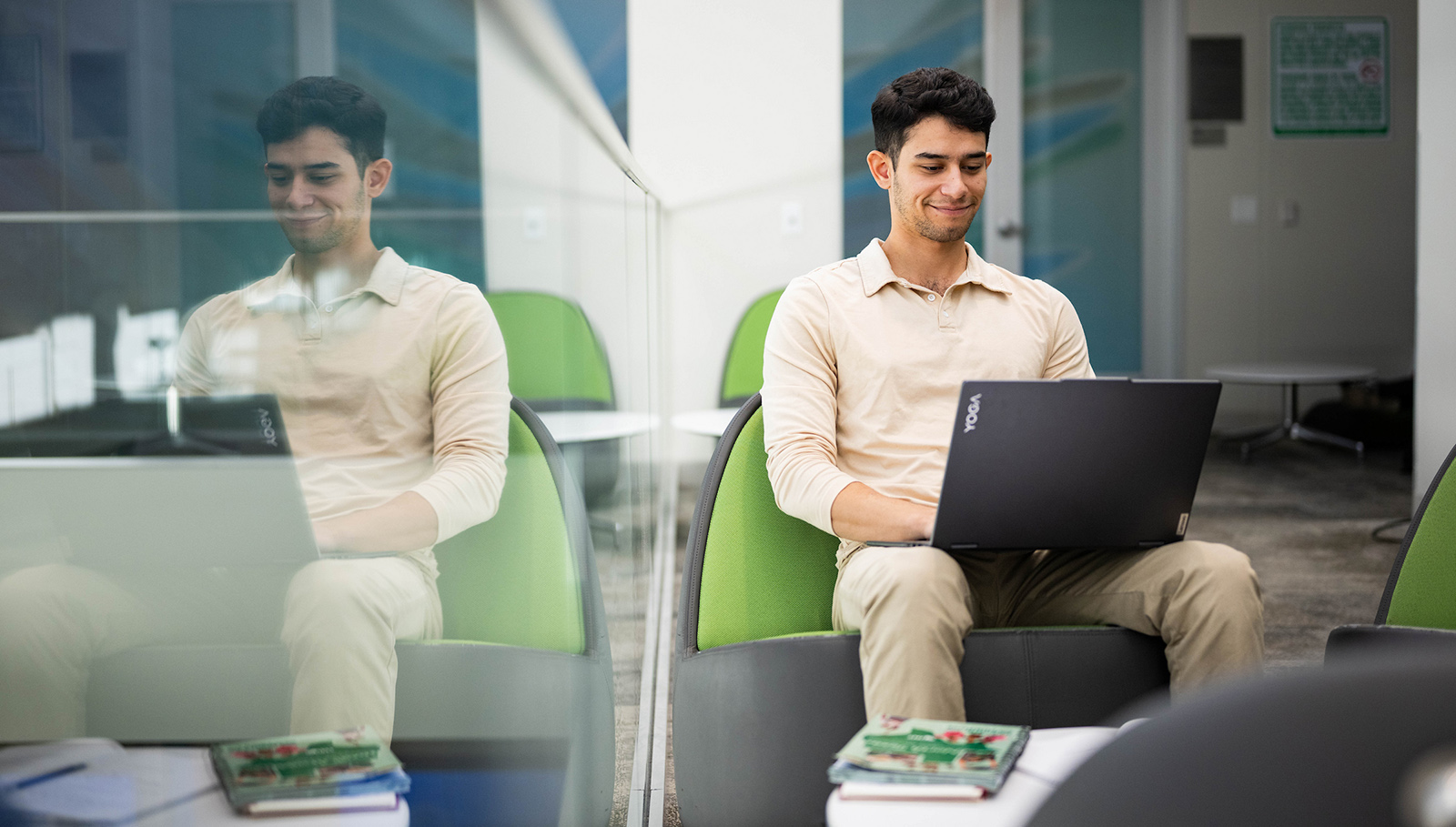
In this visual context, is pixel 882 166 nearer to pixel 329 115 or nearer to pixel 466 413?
pixel 466 413

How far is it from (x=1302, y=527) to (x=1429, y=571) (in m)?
2.35

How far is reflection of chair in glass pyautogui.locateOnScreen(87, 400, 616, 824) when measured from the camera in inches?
16.3

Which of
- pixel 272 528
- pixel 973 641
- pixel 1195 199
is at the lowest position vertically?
pixel 973 641

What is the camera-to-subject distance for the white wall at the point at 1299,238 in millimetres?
6031

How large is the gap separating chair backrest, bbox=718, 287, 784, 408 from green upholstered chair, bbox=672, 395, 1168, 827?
243 centimetres

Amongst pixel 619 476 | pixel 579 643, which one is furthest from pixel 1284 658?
pixel 579 643

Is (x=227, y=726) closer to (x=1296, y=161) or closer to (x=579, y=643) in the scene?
(x=579, y=643)

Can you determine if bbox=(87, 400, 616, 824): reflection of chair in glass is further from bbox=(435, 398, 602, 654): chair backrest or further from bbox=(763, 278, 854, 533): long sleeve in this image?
bbox=(763, 278, 854, 533): long sleeve

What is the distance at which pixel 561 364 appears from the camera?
1.08 m

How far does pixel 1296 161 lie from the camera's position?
20.0 feet

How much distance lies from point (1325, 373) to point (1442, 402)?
207 centimetres

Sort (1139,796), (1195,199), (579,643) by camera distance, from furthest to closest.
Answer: (1195,199)
(579,643)
(1139,796)

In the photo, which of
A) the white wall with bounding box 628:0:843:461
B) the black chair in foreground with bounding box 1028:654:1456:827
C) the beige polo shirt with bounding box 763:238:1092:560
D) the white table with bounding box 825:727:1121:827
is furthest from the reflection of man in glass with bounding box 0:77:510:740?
the white wall with bounding box 628:0:843:461

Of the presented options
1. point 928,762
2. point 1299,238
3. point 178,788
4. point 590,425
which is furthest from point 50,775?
point 1299,238
